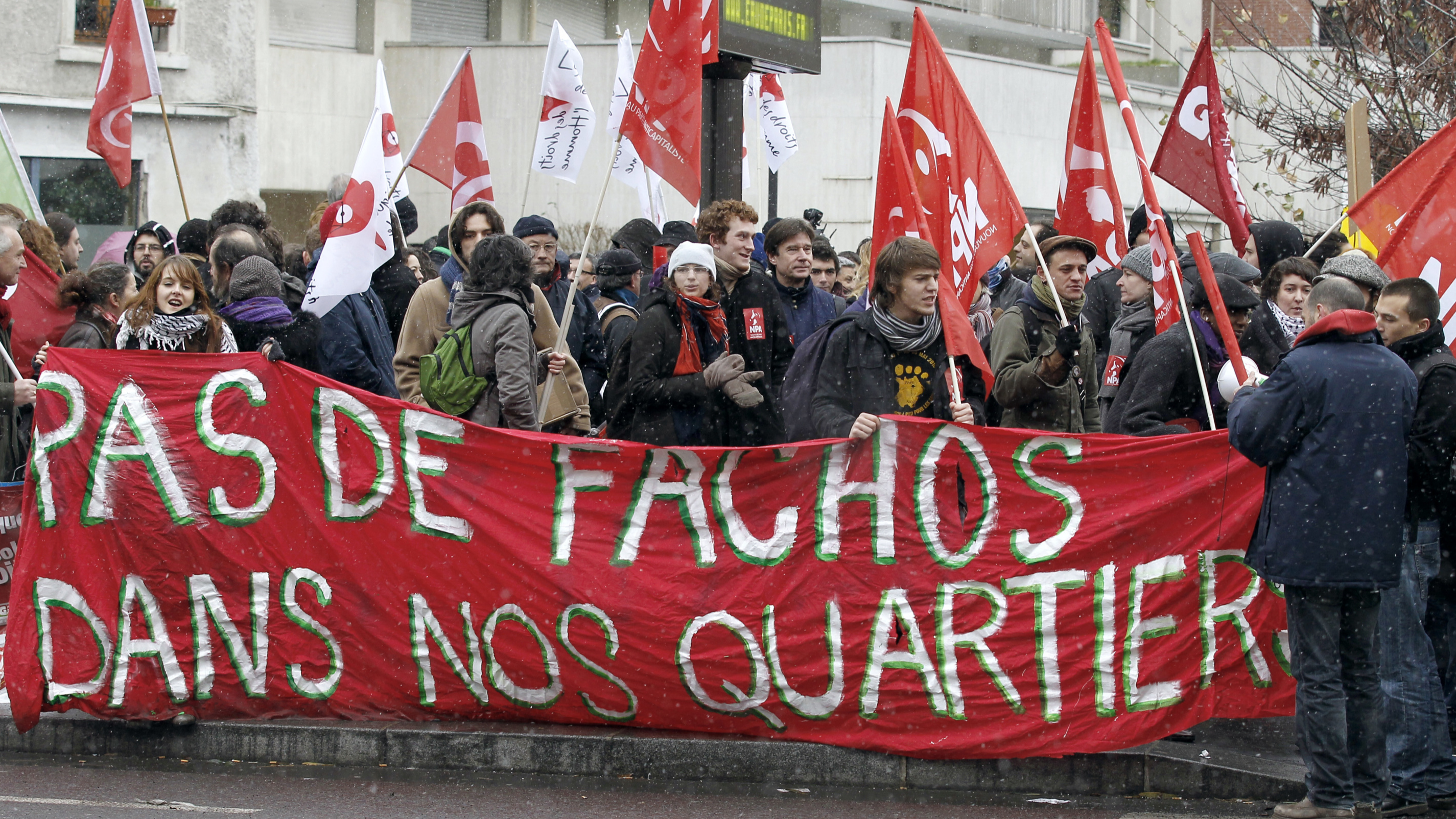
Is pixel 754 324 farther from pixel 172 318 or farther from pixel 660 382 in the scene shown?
pixel 172 318

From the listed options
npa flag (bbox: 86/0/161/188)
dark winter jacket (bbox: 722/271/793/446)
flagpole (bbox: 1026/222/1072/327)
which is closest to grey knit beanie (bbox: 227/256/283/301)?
dark winter jacket (bbox: 722/271/793/446)

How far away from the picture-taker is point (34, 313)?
26.4 ft

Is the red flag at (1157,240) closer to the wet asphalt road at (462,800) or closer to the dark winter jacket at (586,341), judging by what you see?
the wet asphalt road at (462,800)

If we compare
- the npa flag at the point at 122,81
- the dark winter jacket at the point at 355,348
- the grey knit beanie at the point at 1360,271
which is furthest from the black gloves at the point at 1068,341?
the npa flag at the point at 122,81

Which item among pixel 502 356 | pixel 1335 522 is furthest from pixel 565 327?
pixel 1335 522

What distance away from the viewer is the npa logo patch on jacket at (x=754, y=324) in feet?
23.0

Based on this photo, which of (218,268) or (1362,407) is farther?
(218,268)

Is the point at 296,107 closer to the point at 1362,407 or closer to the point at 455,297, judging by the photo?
the point at 455,297

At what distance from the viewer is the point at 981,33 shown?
3228 centimetres

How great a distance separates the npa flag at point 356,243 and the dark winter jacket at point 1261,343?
3848 millimetres

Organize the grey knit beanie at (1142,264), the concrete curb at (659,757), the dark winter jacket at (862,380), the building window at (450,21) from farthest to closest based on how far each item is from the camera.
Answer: the building window at (450,21), the grey knit beanie at (1142,264), the dark winter jacket at (862,380), the concrete curb at (659,757)

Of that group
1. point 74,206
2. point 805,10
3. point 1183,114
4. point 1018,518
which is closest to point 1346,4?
point 805,10

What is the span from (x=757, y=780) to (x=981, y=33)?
92.3ft

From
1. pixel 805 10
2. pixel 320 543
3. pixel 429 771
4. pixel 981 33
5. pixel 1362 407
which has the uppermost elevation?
pixel 981 33
